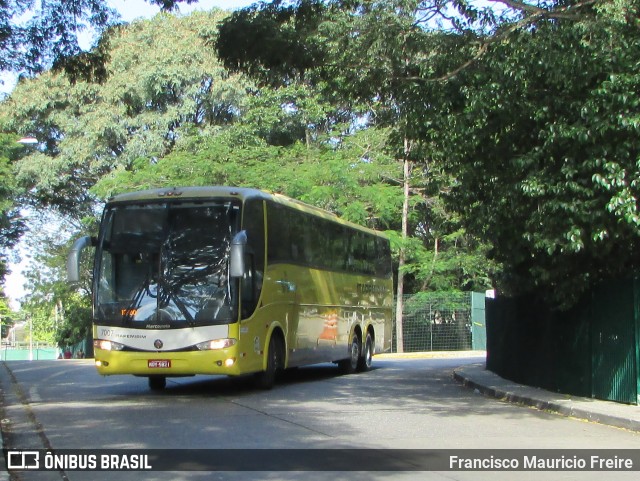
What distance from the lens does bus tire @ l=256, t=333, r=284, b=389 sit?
16.6m

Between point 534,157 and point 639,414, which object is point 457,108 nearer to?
point 534,157

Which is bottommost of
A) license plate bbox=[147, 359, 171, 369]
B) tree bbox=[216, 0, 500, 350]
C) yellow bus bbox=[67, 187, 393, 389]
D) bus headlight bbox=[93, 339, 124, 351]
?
license plate bbox=[147, 359, 171, 369]

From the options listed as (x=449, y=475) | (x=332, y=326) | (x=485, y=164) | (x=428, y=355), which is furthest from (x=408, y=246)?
(x=449, y=475)

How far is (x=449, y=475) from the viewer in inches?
319

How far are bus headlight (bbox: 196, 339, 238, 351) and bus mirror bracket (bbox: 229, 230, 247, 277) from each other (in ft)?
3.62

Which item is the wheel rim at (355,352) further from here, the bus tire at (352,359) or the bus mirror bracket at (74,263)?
the bus mirror bracket at (74,263)

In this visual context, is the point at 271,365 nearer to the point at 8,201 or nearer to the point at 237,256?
the point at 237,256

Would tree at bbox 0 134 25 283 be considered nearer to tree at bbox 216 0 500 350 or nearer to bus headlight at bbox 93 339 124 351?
bus headlight at bbox 93 339 124 351

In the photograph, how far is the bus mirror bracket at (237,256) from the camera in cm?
1448

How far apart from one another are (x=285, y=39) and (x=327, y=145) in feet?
82.2

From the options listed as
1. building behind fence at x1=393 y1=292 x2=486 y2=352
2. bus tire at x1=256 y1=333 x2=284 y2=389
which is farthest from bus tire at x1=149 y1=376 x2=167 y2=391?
building behind fence at x1=393 y1=292 x2=486 y2=352

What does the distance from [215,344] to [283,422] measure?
3.39 meters

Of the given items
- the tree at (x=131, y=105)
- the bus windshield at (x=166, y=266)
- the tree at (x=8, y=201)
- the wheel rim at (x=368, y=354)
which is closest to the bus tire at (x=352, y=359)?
the wheel rim at (x=368, y=354)

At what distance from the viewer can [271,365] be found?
16.7m
